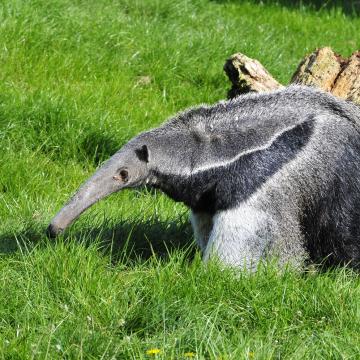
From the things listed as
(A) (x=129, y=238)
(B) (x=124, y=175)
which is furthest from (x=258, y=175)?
(A) (x=129, y=238)

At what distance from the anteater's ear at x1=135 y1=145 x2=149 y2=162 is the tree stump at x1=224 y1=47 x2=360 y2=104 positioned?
1774mm

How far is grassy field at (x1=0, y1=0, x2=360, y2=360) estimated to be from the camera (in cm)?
496

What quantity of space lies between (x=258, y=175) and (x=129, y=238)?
1143mm

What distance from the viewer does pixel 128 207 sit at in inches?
290

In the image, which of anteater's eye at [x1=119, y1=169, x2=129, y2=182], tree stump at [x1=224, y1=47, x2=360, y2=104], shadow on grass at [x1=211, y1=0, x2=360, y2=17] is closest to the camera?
anteater's eye at [x1=119, y1=169, x2=129, y2=182]

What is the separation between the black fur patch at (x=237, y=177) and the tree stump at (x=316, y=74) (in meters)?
1.52

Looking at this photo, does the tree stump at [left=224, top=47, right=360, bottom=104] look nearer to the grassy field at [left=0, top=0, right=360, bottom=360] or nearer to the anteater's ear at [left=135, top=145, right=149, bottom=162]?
the grassy field at [left=0, top=0, right=360, bottom=360]

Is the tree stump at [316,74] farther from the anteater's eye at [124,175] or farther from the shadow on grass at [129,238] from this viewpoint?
the anteater's eye at [124,175]

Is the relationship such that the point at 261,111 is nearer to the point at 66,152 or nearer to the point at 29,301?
the point at 29,301

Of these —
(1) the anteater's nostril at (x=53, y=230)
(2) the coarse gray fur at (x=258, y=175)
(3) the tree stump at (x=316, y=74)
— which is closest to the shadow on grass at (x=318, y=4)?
(3) the tree stump at (x=316, y=74)

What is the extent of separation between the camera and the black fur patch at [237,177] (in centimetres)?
595

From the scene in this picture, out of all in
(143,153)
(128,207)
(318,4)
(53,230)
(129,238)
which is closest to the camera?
(53,230)

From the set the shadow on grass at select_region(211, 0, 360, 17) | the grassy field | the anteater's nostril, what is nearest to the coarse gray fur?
the anteater's nostril

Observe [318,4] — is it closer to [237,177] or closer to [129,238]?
[129,238]
